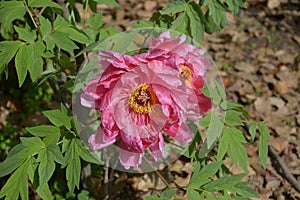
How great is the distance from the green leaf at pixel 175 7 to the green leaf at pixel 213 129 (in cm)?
42

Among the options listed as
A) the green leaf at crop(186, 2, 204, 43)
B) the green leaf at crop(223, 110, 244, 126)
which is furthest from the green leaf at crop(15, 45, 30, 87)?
the green leaf at crop(223, 110, 244, 126)

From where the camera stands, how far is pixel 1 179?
2762mm

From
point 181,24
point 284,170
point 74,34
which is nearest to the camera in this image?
point 74,34

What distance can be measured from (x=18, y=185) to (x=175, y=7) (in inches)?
34.1

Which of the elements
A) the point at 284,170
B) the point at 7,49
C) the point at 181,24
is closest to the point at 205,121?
the point at 181,24

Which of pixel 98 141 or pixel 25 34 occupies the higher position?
pixel 25 34

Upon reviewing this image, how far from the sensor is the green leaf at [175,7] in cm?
200

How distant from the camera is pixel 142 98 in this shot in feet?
5.68

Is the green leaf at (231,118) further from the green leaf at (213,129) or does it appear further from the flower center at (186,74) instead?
the flower center at (186,74)

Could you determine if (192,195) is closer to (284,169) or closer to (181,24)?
(181,24)

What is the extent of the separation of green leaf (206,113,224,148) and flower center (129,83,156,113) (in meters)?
0.31

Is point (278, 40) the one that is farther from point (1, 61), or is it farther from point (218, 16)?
point (1, 61)

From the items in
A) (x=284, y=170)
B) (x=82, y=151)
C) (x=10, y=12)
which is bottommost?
(x=284, y=170)

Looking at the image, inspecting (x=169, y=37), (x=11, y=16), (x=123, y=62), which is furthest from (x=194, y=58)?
(x=11, y=16)
